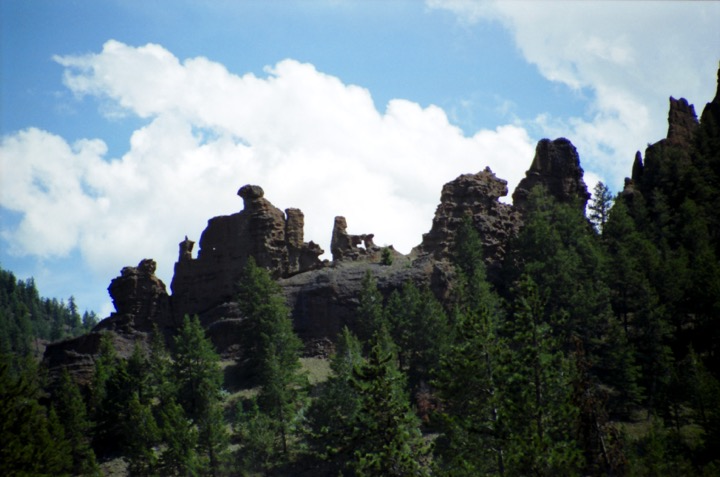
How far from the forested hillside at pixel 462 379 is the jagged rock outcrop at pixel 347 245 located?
13.8ft

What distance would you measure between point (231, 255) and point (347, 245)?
1407cm

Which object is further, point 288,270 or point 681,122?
point 681,122

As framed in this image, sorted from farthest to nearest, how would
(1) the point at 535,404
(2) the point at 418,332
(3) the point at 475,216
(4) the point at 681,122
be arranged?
(4) the point at 681,122 < (3) the point at 475,216 < (2) the point at 418,332 < (1) the point at 535,404

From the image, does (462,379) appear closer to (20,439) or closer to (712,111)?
(20,439)

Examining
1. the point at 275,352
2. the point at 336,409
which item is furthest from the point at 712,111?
the point at 336,409

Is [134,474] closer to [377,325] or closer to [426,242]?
[377,325]

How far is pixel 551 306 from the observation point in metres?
70.2

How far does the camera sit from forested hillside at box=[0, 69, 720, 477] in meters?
35.3

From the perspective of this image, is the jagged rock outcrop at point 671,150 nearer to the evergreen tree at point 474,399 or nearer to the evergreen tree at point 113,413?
the evergreen tree at point 474,399

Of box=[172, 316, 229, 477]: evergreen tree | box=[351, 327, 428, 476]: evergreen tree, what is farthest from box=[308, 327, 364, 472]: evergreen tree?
box=[351, 327, 428, 476]: evergreen tree

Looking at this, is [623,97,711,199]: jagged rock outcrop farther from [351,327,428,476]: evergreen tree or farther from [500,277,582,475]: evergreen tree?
[351,327,428,476]: evergreen tree

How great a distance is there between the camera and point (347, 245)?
3428 inches

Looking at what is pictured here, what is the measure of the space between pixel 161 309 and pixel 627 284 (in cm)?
5179

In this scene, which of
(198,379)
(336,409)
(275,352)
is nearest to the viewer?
(336,409)
